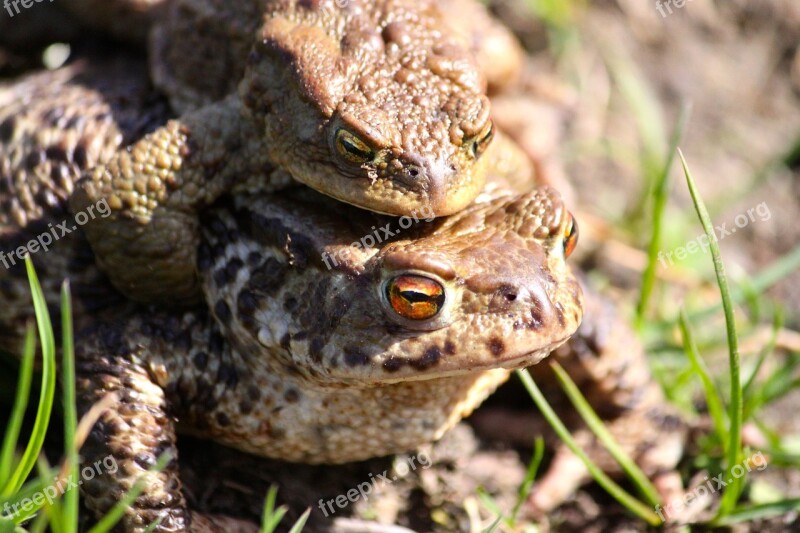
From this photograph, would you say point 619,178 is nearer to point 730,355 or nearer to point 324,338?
point 730,355

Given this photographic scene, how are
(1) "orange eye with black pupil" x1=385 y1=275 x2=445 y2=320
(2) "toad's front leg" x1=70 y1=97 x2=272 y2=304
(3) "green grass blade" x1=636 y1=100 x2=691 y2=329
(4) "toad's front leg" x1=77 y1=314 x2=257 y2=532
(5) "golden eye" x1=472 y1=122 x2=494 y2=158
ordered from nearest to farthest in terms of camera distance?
(1) "orange eye with black pupil" x1=385 y1=275 x2=445 y2=320 → (5) "golden eye" x1=472 y1=122 x2=494 y2=158 → (4) "toad's front leg" x1=77 y1=314 x2=257 y2=532 → (2) "toad's front leg" x1=70 y1=97 x2=272 y2=304 → (3) "green grass blade" x1=636 y1=100 x2=691 y2=329

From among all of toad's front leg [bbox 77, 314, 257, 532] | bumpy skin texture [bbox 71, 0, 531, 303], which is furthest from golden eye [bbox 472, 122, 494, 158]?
toad's front leg [bbox 77, 314, 257, 532]

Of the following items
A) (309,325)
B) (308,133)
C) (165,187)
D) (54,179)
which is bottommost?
(54,179)

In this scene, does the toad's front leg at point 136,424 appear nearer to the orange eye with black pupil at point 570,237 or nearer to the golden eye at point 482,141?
the golden eye at point 482,141

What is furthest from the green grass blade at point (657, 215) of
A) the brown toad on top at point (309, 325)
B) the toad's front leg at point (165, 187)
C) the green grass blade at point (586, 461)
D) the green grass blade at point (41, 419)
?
the green grass blade at point (41, 419)

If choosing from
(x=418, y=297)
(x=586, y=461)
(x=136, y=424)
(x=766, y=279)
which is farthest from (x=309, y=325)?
(x=766, y=279)

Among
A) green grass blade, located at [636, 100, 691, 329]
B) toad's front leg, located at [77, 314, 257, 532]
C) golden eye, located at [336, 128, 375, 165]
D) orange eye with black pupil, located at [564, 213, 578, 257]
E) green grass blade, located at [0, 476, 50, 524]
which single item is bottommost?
toad's front leg, located at [77, 314, 257, 532]

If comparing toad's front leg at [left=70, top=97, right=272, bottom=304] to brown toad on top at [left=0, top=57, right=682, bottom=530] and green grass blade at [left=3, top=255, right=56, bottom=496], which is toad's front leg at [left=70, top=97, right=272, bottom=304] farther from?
green grass blade at [left=3, top=255, right=56, bottom=496]
